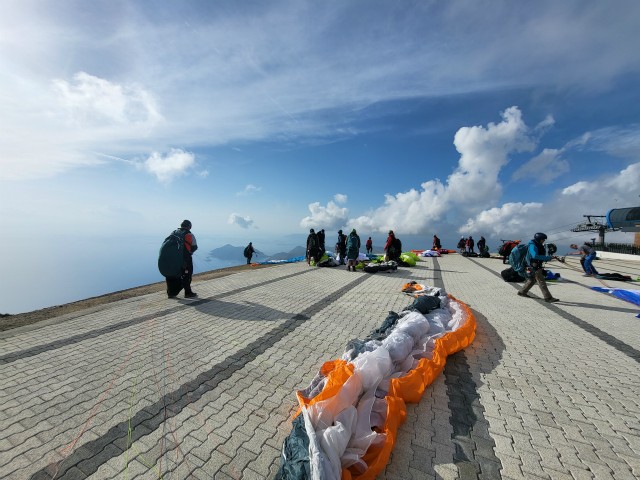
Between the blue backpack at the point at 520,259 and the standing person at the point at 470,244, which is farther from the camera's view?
the standing person at the point at 470,244

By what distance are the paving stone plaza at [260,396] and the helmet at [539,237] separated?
7.23ft

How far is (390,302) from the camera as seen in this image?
26.9ft

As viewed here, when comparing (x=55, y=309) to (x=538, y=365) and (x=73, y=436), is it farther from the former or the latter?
(x=538, y=365)

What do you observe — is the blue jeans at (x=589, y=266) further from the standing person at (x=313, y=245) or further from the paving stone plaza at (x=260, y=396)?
the standing person at (x=313, y=245)

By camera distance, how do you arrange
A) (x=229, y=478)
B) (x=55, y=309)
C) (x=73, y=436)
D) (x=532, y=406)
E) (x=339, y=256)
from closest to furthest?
(x=229, y=478) → (x=73, y=436) → (x=532, y=406) → (x=55, y=309) → (x=339, y=256)

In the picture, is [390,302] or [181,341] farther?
[390,302]

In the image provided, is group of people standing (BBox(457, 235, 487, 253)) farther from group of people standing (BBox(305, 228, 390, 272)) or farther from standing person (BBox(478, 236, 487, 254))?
group of people standing (BBox(305, 228, 390, 272))

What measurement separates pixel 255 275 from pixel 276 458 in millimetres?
10187

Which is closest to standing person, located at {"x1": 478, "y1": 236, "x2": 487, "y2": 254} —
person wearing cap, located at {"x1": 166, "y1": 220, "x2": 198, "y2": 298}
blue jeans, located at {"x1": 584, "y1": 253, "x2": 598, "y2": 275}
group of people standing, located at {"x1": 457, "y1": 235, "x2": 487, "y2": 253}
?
group of people standing, located at {"x1": 457, "y1": 235, "x2": 487, "y2": 253}

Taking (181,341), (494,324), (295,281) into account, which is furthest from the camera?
(295,281)

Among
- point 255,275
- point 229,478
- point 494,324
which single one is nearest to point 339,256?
point 255,275

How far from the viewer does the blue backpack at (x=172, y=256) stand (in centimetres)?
759

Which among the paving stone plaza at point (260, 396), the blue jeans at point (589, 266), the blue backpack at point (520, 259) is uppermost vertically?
the blue backpack at point (520, 259)

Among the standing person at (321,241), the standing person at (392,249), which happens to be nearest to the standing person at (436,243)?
the standing person at (392,249)
